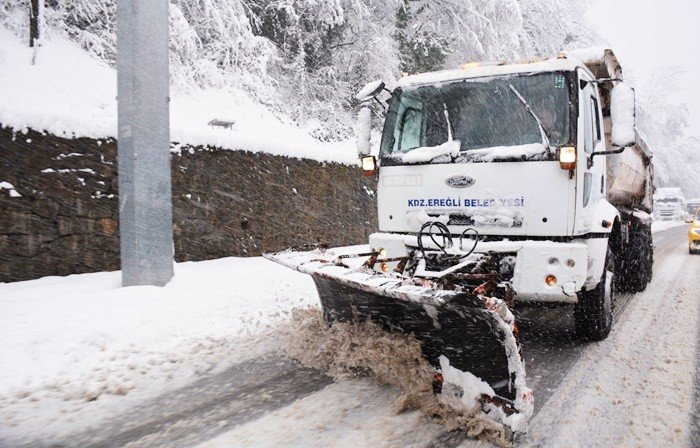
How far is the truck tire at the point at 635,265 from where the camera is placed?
22.9 feet

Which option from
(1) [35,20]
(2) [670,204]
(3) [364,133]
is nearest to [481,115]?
(3) [364,133]

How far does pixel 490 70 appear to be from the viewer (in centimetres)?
450

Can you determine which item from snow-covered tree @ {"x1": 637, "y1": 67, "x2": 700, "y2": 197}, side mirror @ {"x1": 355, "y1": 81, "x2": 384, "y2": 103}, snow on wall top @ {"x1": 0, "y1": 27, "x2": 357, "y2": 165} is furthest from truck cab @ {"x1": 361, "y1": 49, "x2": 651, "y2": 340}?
snow-covered tree @ {"x1": 637, "y1": 67, "x2": 700, "y2": 197}

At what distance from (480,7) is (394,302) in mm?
16852

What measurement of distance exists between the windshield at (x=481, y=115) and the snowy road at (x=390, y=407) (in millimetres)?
1801

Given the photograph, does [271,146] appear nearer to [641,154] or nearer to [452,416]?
[641,154]

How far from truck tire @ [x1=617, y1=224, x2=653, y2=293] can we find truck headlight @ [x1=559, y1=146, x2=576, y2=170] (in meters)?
3.57

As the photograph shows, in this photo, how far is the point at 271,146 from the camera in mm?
9023

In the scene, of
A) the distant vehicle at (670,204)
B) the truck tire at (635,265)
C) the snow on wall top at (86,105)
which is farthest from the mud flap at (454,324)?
the distant vehicle at (670,204)

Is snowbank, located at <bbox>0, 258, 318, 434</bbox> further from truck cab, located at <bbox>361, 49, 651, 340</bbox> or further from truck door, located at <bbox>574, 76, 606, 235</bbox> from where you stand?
truck door, located at <bbox>574, 76, 606, 235</bbox>

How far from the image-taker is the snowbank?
3279 mm

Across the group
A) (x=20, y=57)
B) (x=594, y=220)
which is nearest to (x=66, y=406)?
(x=594, y=220)

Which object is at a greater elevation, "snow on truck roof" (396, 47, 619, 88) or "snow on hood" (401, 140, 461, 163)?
"snow on truck roof" (396, 47, 619, 88)

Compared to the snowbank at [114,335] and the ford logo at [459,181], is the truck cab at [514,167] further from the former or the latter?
the snowbank at [114,335]
